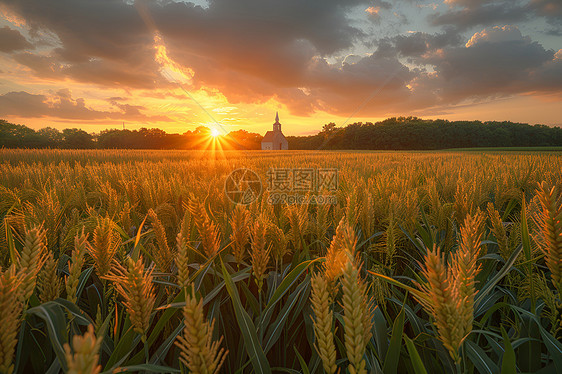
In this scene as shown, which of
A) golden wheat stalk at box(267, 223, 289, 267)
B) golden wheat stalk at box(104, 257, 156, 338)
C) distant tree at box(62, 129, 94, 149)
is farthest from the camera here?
distant tree at box(62, 129, 94, 149)

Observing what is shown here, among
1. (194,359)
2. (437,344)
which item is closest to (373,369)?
(437,344)

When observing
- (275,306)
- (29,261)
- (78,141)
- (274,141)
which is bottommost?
(275,306)

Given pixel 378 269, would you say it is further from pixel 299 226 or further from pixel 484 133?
pixel 484 133

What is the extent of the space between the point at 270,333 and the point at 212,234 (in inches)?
14.1

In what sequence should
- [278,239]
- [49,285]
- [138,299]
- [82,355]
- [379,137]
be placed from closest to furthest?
[82,355] < [138,299] < [49,285] < [278,239] < [379,137]

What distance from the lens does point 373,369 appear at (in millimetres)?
569

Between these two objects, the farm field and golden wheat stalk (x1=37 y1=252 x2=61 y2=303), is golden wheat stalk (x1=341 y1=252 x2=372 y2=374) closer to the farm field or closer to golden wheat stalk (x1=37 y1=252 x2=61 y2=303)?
the farm field

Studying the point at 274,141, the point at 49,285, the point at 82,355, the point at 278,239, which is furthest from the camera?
the point at 274,141

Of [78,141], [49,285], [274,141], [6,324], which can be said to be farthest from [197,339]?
[274,141]

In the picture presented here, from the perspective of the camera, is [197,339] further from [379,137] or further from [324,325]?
[379,137]

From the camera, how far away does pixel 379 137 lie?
65125mm

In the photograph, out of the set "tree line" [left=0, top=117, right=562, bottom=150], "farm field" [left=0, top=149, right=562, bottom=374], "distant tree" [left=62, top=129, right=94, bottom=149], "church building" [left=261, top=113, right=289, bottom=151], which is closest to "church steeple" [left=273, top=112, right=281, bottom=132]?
"church building" [left=261, top=113, right=289, bottom=151]

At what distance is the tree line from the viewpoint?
45250 millimetres

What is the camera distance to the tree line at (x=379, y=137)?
45.2 meters
